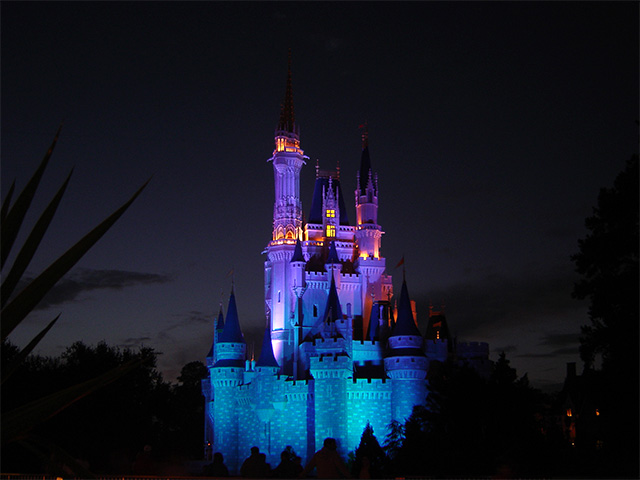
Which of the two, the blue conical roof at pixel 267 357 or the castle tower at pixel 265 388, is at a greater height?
the blue conical roof at pixel 267 357

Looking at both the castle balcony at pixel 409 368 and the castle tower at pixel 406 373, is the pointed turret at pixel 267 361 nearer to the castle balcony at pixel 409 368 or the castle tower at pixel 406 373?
the castle tower at pixel 406 373

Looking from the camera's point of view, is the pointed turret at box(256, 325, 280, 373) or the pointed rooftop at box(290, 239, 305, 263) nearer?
the pointed turret at box(256, 325, 280, 373)

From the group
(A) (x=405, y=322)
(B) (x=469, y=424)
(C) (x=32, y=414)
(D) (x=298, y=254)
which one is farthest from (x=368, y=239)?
(C) (x=32, y=414)

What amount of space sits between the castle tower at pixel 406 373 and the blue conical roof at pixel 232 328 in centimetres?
1094

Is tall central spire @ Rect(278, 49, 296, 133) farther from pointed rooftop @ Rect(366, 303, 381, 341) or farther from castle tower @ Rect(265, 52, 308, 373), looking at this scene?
pointed rooftop @ Rect(366, 303, 381, 341)

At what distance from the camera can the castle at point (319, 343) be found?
43125 mm

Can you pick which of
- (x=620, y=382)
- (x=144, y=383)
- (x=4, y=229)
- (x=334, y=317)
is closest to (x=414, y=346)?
(x=334, y=317)

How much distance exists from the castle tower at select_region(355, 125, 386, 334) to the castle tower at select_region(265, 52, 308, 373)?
4413mm

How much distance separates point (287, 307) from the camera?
51500 mm

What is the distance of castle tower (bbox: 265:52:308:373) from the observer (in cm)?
5116

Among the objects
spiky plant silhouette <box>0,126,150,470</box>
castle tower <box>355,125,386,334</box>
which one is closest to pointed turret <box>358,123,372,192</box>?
castle tower <box>355,125,386,334</box>

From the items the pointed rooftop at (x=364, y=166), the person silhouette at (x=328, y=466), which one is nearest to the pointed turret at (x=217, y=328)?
the pointed rooftop at (x=364, y=166)

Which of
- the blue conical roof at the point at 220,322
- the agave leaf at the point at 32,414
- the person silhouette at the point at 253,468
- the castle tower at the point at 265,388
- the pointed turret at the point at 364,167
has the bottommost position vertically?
the person silhouette at the point at 253,468

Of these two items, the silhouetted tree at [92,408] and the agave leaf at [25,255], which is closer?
the agave leaf at [25,255]
